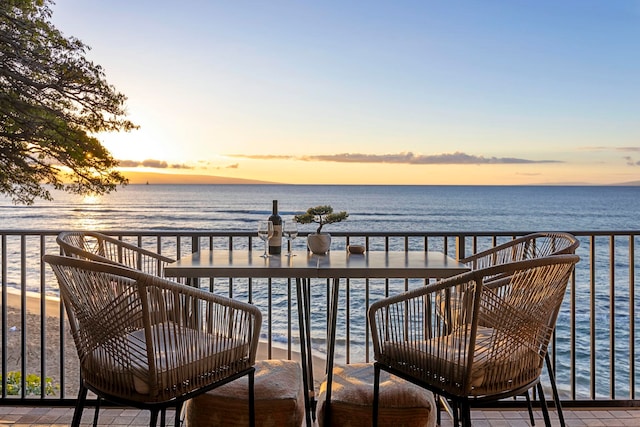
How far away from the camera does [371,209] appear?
108ft

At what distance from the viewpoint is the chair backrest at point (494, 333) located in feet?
6.28

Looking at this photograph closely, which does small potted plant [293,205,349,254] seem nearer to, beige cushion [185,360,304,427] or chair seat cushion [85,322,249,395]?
beige cushion [185,360,304,427]

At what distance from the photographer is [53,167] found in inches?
432

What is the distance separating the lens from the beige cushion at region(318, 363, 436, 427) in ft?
7.79

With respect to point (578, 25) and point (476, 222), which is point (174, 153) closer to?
point (578, 25)

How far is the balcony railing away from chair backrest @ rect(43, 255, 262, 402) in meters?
1.12

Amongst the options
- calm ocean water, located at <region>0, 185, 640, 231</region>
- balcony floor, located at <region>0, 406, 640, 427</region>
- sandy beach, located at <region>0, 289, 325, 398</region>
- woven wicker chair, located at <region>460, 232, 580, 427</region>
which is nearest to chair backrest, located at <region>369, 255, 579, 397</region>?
woven wicker chair, located at <region>460, 232, 580, 427</region>

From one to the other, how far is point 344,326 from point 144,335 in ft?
25.6

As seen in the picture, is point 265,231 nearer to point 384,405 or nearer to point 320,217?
point 320,217

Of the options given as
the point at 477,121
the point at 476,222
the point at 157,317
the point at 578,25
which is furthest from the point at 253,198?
the point at 157,317

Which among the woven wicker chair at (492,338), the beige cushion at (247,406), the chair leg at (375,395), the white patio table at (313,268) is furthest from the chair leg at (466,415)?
the beige cushion at (247,406)

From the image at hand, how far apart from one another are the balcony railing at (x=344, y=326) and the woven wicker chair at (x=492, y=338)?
995mm

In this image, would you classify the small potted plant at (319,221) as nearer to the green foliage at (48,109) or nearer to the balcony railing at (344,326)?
the balcony railing at (344,326)

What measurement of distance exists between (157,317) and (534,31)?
40.1 feet
